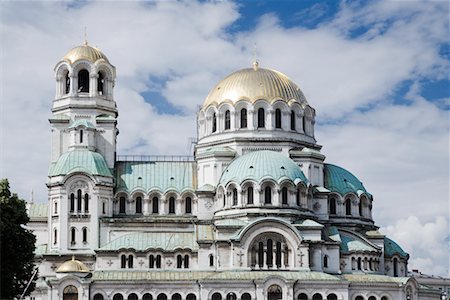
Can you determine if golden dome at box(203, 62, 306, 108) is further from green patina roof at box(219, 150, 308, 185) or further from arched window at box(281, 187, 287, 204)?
arched window at box(281, 187, 287, 204)

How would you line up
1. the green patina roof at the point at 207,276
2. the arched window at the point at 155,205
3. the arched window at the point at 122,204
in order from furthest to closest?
1. the arched window at the point at 155,205
2. the arched window at the point at 122,204
3. the green patina roof at the point at 207,276

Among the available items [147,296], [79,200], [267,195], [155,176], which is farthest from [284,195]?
[79,200]

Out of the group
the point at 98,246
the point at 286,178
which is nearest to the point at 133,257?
the point at 98,246

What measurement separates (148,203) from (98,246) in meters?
6.37

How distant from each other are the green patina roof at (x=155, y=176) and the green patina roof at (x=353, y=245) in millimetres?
14291

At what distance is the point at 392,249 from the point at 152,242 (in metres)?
22.0

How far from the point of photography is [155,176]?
85.0m

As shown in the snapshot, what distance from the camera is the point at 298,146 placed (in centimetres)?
8525

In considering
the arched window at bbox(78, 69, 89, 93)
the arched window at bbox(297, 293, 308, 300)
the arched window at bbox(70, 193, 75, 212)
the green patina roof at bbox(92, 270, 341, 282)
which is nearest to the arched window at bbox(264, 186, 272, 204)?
the green patina roof at bbox(92, 270, 341, 282)

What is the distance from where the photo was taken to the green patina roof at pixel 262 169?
78.2 metres

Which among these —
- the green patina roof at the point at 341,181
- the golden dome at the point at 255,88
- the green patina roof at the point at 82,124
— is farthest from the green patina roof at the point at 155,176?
the green patina roof at the point at 341,181

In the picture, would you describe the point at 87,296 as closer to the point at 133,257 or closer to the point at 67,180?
the point at 133,257

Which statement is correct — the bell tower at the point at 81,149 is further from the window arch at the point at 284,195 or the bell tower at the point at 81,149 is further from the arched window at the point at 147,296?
the window arch at the point at 284,195

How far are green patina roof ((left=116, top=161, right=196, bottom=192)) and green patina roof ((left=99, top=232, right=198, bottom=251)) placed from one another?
18.0 feet
